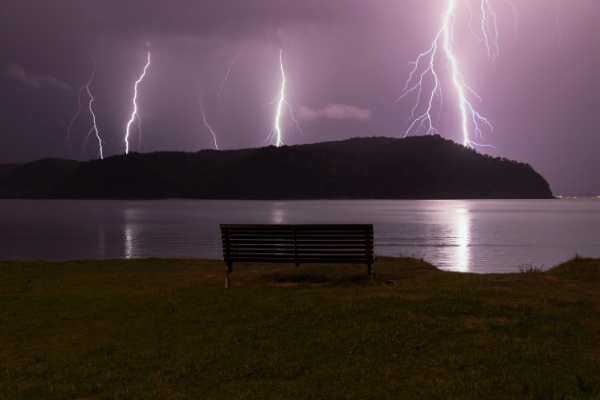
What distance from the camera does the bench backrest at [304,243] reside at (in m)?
8.58

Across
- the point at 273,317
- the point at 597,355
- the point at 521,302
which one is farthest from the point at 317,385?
the point at 521,302

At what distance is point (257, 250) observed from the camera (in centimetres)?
891

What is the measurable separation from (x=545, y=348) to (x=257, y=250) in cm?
590

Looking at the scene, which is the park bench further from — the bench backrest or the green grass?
the green grass

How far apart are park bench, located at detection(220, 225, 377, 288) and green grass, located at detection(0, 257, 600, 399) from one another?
0.83 meters

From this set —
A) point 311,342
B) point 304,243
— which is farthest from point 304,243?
point 311,342

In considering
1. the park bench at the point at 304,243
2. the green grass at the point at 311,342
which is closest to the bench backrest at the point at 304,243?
the park bench at the point at 304,243

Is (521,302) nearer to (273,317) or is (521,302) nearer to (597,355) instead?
(597,355)

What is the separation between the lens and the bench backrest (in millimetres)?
8578

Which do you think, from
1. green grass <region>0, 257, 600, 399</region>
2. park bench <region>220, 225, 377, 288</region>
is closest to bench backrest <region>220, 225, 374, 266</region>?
park bench <region>220, 225, 377, 288</region>

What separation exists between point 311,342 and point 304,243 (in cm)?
435

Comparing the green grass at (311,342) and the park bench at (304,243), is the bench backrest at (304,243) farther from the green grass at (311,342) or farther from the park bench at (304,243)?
the green grass at (311,342)

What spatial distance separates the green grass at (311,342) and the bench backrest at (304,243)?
870mm

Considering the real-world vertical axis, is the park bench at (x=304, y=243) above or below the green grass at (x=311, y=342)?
above
